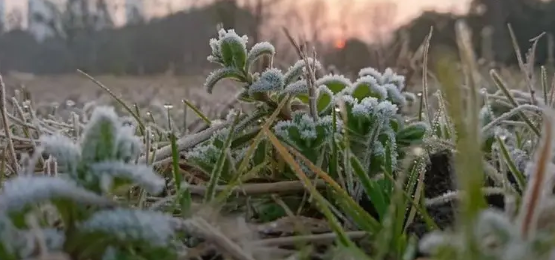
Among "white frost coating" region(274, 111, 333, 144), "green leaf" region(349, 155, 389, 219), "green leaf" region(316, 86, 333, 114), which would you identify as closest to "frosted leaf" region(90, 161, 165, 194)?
"green leaf" region(349, 155, 389, 219)

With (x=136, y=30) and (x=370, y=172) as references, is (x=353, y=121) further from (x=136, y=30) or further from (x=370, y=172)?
(x=136, y=30)

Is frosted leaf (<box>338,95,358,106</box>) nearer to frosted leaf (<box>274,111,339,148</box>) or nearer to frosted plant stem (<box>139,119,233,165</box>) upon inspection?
frosted leaf (<box>274,111,339,148</box>)

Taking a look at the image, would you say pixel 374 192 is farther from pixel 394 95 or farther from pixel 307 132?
pixel 394 95

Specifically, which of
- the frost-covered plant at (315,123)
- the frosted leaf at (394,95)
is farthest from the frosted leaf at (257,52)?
the frosted leaf at (394,95)

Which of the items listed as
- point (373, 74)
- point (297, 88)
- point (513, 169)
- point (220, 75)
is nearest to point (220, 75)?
point (220, 75)

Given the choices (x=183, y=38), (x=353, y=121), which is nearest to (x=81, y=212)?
(x=353, y=121)

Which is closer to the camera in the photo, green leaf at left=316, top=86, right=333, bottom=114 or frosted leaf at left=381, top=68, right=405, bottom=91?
green leaf at left=316, top=86, right=333, bottom=114
